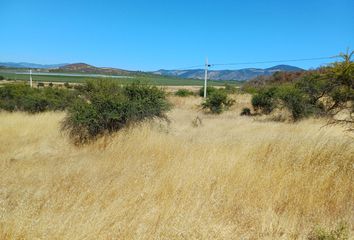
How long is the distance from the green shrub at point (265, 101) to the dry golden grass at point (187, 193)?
1522 centimetres

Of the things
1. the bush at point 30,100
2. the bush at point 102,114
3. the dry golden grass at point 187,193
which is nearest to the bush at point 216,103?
the bush at point 30,100

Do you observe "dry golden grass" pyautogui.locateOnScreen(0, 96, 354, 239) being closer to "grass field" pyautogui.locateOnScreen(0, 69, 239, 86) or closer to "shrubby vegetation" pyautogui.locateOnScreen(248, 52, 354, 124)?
"shrubby vegetation" pyautogui.locateOnScreen(248, 52, 354, 124)

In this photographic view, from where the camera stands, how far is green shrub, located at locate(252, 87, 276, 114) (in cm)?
2007

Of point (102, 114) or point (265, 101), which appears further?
point (265, 101)

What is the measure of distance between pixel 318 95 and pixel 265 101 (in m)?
5.35

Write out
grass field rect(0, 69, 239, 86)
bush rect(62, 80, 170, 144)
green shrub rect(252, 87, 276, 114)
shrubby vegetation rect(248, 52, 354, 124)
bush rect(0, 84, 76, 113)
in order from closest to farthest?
shrubby vegetation rect(248, 52, 354, 124)
bush rect(62, 80, 170, 144)
grass field rect(0, 69, 239, 86)
bush rect(0, 84, 76, 113)
green shrub rect(252, 87, 276, 114)

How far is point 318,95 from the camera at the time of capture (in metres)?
15.1

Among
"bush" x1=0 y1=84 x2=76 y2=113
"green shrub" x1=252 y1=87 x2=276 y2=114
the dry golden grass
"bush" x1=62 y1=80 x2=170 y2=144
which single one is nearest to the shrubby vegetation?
"green shrub" x1=252 y1=87 x2=276 y2=114

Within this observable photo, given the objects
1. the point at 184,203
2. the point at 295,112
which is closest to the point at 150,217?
the point at 184,203

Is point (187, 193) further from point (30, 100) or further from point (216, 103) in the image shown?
point (216, 103)

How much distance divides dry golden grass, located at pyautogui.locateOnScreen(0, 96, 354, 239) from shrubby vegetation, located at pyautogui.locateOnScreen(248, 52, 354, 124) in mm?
1016

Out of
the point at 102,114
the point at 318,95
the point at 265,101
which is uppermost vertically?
the point at 318,95

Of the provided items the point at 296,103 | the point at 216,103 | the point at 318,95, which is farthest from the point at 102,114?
the point at 216,103

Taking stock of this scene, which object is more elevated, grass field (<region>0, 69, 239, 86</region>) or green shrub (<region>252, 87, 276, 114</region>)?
grass field (<region>0, 69, 239, 86</region>)
